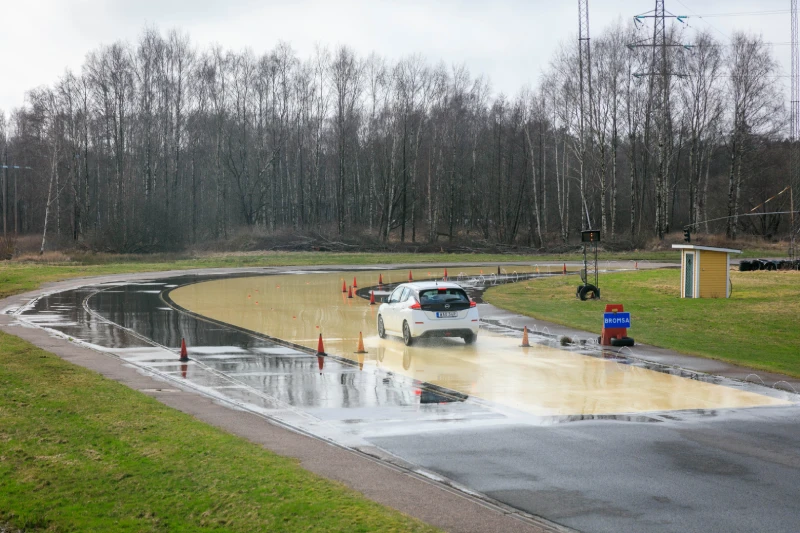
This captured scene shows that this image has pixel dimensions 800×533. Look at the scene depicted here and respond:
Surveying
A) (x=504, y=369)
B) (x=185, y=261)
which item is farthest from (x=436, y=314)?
(x=185, y=261)

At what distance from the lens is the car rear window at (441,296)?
20.6m

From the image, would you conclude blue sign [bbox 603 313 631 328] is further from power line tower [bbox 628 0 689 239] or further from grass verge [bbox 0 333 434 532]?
power line tower [bbox 628 0 689 239]

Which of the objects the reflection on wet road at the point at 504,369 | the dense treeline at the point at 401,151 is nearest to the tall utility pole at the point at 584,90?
the dense treeline at the point at 401,151

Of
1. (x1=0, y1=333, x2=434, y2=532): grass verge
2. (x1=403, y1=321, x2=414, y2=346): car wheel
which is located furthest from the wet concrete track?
(x1=0, y1=333, x2=434, y2=532): grass verge

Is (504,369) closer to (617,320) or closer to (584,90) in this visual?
(617,320)

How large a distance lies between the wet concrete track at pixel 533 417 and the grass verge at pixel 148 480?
1.57 m

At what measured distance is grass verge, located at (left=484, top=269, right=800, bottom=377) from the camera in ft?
66.5

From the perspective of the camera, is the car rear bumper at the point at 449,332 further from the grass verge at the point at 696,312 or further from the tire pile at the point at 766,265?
the tire pile at the point at 766,265

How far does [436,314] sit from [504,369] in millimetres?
3543

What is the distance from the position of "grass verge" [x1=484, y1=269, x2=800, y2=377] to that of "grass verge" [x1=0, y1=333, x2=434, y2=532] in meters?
11.9

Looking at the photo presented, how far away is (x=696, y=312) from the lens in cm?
2830

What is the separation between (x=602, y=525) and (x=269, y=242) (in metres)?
73.8

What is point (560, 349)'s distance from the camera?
20.2m

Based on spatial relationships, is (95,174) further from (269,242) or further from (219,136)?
(269,242)
